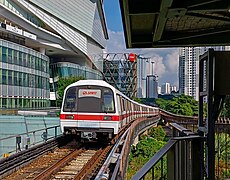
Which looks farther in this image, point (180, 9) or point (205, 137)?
point (180, 9)

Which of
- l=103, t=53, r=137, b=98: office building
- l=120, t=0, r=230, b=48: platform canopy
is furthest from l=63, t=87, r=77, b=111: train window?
l=103, t=53, r=137, b=98: office building

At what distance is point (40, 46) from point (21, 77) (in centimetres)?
1205

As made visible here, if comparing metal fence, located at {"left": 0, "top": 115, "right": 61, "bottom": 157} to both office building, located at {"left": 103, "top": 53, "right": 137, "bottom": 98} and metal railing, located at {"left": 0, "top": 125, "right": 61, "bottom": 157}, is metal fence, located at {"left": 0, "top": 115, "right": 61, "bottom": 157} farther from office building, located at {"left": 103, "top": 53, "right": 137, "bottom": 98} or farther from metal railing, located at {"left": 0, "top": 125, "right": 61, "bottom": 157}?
office building, located at {"left": 103, "top": 53, "right": 137, "bottom": 98}

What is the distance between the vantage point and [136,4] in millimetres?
3283

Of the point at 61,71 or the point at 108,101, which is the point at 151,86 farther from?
the point at 108,101

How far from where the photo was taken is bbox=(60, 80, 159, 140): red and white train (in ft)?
44.2

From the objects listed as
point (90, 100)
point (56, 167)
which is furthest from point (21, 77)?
point (56, 167)

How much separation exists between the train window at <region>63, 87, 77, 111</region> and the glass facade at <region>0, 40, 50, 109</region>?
94.1 ft

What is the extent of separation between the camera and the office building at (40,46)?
4344 centimetres

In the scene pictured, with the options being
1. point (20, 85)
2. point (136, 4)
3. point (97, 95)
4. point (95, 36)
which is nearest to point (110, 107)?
point (97, 95)

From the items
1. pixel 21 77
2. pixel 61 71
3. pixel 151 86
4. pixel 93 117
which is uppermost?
pixel 61 71

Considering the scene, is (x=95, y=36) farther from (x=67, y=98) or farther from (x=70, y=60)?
(x=67, y=98)

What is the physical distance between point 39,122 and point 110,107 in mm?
5888

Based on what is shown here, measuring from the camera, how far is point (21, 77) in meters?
45.7
